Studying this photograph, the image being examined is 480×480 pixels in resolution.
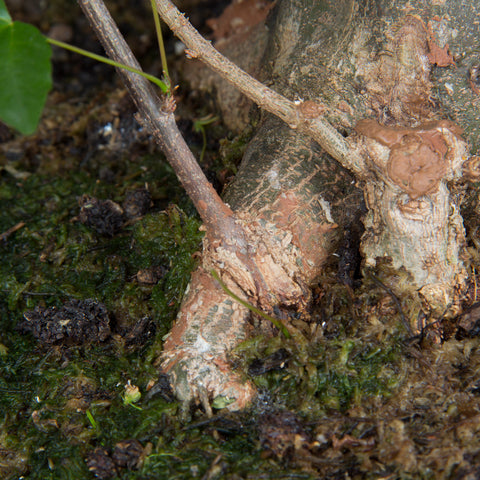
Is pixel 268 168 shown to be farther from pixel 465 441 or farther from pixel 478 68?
pixel 465 441

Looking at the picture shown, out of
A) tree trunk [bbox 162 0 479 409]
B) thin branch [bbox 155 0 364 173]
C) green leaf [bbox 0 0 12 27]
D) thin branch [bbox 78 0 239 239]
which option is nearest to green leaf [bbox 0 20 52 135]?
green leaf [bbox 0 0 12 27]

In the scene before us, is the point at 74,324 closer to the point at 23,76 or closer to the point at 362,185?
the point at 23,76

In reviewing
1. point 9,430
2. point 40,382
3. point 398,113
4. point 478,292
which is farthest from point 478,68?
point 9,430

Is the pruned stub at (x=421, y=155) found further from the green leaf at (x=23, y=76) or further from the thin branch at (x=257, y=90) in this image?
the green leaf at (x=23, y=76)

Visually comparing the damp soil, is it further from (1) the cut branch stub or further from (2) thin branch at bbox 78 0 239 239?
(2) thin branch at bbox 78 0 239 239

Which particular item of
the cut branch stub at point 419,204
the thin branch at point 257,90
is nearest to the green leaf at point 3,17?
the thin branch at point 257,90
